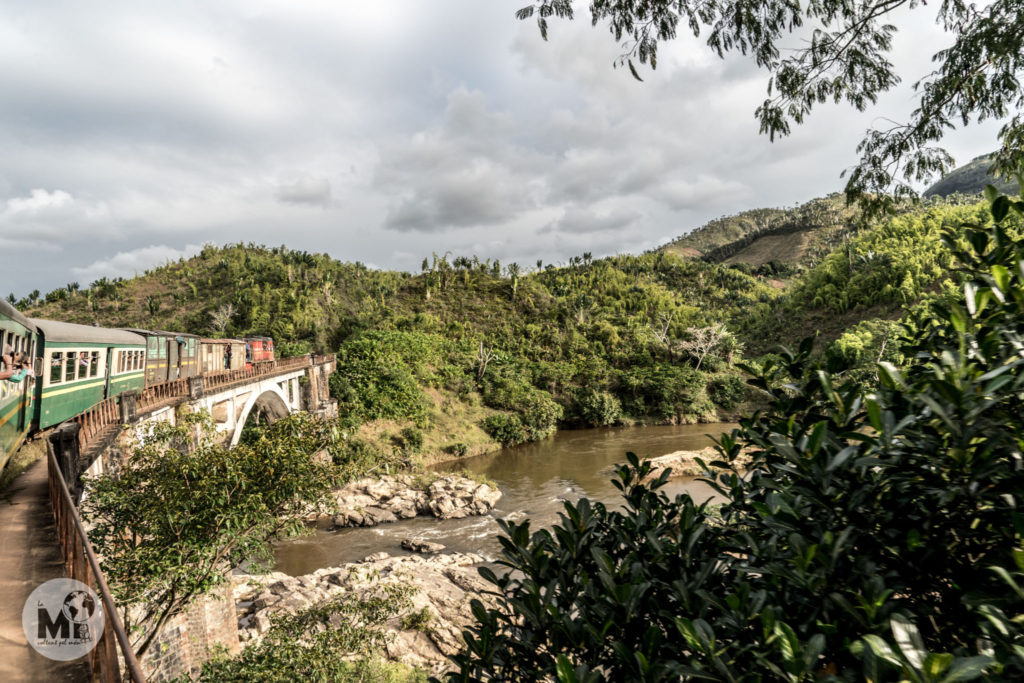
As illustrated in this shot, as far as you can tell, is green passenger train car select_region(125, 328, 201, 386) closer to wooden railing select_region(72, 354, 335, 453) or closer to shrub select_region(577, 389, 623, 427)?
wooden railing select_region(72, 354, 335, 453)

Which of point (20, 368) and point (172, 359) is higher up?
point (20, 368)

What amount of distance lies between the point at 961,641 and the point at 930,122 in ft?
21.1

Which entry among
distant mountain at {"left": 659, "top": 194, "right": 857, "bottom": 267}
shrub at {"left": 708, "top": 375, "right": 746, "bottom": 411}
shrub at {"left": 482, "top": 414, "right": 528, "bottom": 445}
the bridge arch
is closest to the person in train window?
the bridge arch

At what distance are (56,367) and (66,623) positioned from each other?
8522mm

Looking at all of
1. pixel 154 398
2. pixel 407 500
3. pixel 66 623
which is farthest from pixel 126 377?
pixel 66 623

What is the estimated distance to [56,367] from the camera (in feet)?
31.7

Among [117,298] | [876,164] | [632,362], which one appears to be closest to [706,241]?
[632,362]

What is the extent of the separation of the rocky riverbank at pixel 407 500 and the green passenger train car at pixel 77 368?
31.1ft

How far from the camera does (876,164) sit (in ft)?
20.4

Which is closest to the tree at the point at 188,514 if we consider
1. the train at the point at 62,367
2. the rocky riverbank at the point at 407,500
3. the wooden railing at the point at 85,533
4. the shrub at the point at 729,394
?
the wooden railing at the point at 85,533

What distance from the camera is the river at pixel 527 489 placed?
18.1 meters

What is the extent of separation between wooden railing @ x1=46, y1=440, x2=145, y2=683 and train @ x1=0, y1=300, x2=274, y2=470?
3.13m

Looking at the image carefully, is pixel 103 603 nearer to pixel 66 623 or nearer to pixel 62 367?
pixel 66 623

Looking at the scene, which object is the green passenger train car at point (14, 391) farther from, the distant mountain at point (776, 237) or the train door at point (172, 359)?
the distant mountain at point (776, 237)
